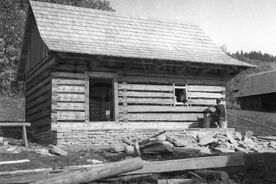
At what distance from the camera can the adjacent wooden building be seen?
36191 mm

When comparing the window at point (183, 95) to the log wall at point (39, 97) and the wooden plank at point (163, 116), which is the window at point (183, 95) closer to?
the wooden plank at point (163, 116)

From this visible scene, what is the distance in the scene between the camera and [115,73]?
1343 cm

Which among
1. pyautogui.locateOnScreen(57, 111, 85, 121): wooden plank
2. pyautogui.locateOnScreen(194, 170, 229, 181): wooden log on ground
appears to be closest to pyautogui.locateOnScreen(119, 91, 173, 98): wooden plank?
pyautogui.locateOnScreen(57, 111, 85, 121): wooden plank

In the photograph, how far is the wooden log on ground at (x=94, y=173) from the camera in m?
5.76

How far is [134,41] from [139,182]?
362 inches

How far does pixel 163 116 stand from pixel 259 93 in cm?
2592

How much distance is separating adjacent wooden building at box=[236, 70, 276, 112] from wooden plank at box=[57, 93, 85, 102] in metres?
26.8

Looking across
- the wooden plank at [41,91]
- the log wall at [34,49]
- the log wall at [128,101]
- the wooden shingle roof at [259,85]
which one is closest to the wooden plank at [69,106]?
the log wall at [128,101]

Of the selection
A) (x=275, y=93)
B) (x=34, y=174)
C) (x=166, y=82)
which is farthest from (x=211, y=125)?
(x=275, y=93)

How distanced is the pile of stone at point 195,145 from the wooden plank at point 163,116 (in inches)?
30.5

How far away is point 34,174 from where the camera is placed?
6.14 meters

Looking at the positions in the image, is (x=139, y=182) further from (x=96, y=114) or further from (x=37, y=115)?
(x=96, y=114)

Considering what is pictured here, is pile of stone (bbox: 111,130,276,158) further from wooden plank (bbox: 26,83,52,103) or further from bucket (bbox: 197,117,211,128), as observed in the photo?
wooden plank (bbox: 26,83,52,103)

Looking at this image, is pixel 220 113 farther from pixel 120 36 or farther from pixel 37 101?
pixel 37 101
